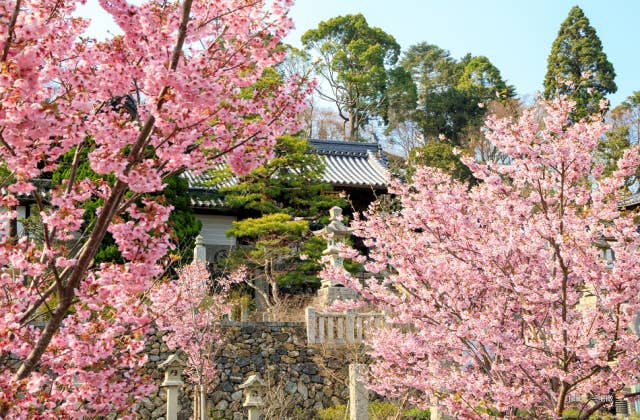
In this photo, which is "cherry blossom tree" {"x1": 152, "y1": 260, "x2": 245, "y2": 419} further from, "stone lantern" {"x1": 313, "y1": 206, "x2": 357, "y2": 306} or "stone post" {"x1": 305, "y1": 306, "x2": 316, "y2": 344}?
"stone lantern" {"x1": 313, "y1": 206, "x2": 357, "y2": 306}

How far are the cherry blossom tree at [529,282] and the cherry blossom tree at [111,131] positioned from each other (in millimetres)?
2766

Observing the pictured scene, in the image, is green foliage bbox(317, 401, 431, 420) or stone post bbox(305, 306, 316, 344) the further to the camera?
stone post bbox(305, 306, 316, 344)

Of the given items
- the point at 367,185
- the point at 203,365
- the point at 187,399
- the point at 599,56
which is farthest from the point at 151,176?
the point at 599,56

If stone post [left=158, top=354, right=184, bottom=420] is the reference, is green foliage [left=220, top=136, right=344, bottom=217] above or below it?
above

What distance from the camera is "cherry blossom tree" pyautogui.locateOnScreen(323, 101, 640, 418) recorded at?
16.9ft

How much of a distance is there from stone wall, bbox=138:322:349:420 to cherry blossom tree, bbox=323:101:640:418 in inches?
216

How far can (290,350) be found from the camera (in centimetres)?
1256

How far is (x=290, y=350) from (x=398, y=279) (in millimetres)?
6050

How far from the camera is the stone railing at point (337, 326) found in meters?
12.3

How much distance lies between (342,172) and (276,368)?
9460 millimetres

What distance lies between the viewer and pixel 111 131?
312 cm

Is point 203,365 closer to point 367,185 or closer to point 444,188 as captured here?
point 444,188

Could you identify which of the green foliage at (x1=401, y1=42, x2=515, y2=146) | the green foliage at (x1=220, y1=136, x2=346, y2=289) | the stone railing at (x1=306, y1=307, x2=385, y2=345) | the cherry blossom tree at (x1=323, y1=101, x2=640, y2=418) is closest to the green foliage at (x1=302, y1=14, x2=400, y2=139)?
the green foliage at (x1=401, y1=42, x2=515, y2=146)

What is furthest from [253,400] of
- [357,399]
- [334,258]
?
[334,258]
